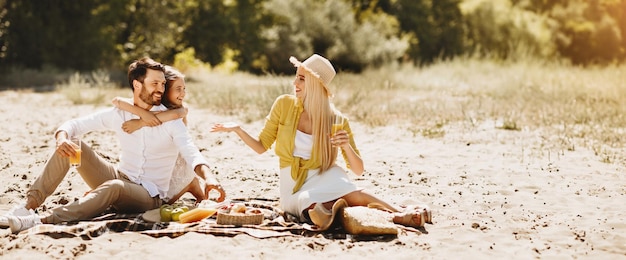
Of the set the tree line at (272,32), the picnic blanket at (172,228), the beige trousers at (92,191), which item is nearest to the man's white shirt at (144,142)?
the beige trousers at (92,191)

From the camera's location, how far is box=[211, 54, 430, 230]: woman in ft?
18.8

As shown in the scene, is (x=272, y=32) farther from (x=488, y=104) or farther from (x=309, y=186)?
(x=309, y=186)

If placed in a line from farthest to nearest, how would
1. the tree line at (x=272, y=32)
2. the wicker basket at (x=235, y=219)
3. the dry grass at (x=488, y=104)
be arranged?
the tree line at (x=272, y=32)
the dry grass at (x=488, y=104)
the wicker basket at (x=235, y=219)

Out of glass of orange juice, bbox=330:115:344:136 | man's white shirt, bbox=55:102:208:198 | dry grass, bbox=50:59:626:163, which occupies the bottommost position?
dry grass, bbox=50:59:626:163

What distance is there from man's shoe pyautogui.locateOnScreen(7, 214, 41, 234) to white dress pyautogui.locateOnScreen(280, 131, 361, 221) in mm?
1823

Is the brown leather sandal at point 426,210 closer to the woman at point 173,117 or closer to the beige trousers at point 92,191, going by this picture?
the woman at point 173,117

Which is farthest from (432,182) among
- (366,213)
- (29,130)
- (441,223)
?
(29,130)

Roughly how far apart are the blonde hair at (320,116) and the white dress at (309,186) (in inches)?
3.1

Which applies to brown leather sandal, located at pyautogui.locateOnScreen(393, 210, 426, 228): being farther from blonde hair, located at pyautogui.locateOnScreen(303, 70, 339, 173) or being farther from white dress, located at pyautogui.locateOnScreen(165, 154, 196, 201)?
white dress, located at pyautogui.locateOnScreen(165, 154, 196, 201)

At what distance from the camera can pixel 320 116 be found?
583 centimetres

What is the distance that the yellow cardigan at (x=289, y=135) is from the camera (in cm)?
589

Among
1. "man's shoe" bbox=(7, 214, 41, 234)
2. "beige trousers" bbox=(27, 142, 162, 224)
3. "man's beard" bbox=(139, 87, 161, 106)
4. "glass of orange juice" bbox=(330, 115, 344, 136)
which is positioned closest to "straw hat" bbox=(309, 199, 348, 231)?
"glass of orange juice" bbox=(330, 115, 344, 136)

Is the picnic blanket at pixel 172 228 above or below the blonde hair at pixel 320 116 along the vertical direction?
below

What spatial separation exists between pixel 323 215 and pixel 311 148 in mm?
635
